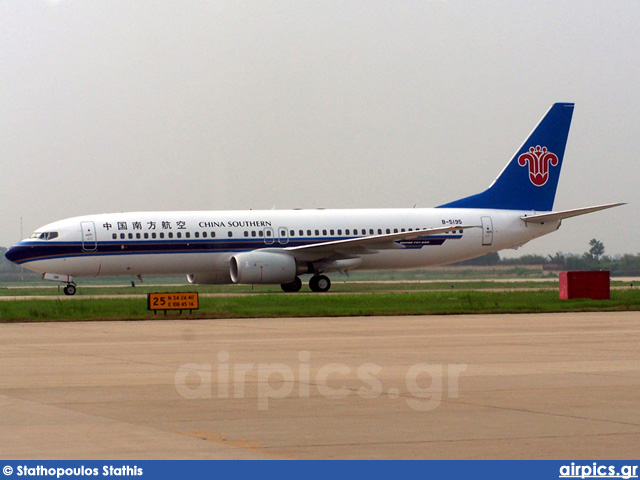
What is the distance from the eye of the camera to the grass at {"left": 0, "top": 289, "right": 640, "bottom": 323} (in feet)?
91.8

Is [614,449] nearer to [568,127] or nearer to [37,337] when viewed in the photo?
[37,337]

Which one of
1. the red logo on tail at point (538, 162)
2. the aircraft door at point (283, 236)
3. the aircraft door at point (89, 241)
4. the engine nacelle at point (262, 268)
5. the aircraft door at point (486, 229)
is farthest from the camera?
the red logo on tail at point (538, 162)

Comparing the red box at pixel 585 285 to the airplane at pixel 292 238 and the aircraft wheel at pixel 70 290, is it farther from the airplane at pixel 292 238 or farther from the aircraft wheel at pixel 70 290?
the aircraft wheel at pixel 70 290

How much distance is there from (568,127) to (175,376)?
3797 centimetres

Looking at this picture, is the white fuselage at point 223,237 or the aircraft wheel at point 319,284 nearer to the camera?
the white fuselage at point 223,237

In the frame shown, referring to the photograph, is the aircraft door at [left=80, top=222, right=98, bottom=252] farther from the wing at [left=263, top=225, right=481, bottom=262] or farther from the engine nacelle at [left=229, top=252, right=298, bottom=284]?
the wing at [left=263, top=225, right=481, bottom=262]

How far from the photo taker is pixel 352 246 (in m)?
42.3

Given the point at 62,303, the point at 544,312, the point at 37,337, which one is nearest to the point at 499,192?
the point at 544,312

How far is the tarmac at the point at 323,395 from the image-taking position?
29.5ft

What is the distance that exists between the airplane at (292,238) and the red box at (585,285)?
357 inches

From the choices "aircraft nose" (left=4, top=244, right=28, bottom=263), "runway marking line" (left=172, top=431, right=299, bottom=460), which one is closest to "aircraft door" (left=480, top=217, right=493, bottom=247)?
"aircraft nose" (left=4, top=244, right=28, bottom=263)

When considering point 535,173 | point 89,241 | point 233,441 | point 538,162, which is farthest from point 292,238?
point 233,441

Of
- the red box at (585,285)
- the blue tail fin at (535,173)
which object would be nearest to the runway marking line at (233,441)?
the red box at (585,285)

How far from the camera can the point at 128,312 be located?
2880 centimetres
